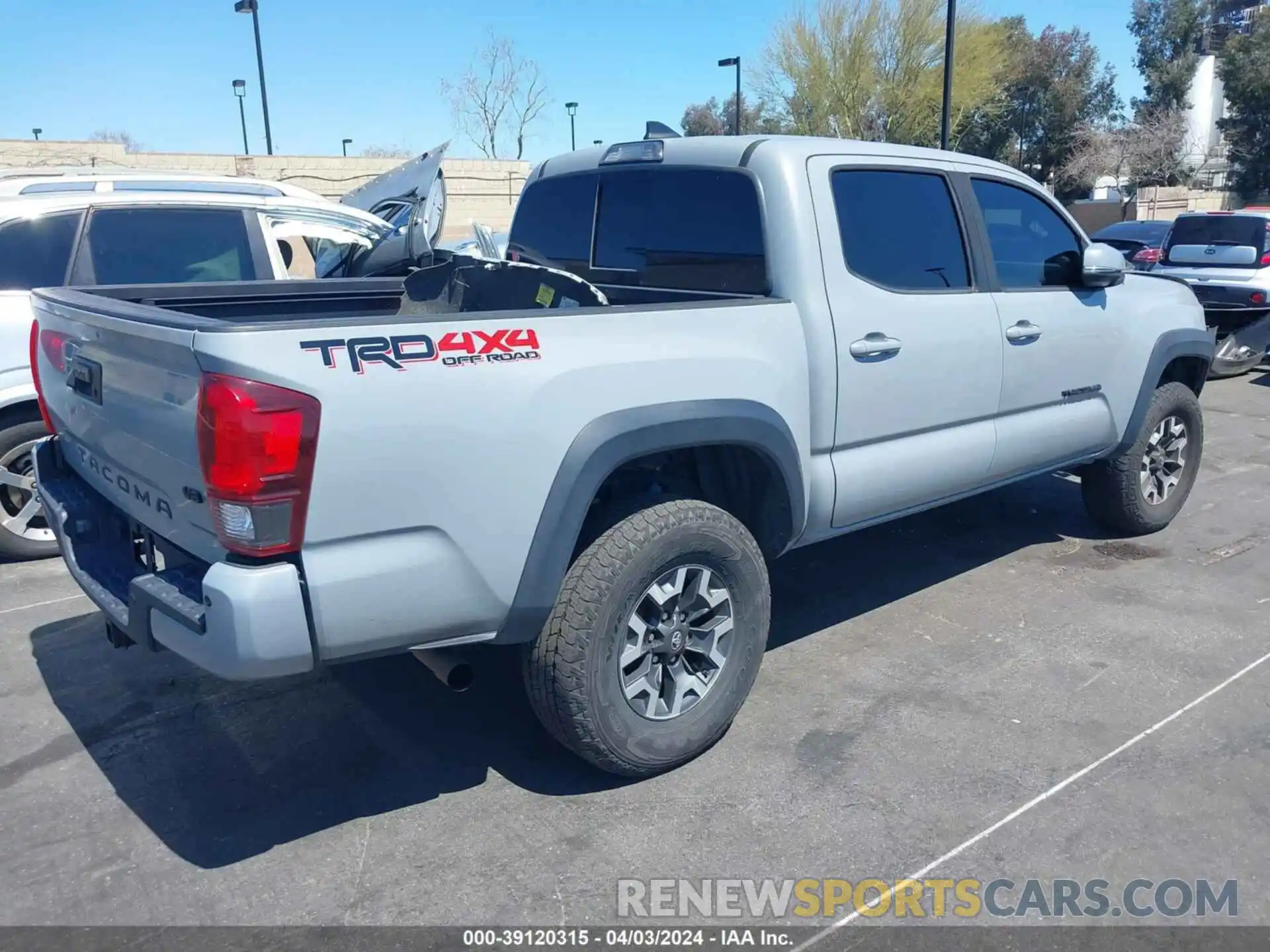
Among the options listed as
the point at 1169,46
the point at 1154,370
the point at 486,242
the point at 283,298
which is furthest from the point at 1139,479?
the point at 1169,46

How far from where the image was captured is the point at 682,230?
4.04 m

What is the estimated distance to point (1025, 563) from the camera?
5395 millimetres

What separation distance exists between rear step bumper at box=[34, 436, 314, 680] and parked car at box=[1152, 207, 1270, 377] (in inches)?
382

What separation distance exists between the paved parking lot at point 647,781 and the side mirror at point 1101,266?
1471mm

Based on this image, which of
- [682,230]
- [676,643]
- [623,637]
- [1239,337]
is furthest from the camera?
[1239,337]

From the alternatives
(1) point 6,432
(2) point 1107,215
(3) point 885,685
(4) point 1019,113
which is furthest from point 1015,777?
(4) point 1019,113

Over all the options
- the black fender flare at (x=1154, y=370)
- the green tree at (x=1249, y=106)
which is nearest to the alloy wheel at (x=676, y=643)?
the black fender flare at (x=1154, y=370)

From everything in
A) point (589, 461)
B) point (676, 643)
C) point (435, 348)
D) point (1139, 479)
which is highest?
point (435, 348)

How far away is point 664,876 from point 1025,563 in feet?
10.7

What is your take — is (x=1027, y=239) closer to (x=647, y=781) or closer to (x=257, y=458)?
(x=647, y=781)

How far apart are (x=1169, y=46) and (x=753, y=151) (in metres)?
52.3

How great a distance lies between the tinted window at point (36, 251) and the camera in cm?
521

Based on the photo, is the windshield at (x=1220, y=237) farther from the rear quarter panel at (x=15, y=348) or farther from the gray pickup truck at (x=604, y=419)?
the rear quarter panel at (x=15, y=348)

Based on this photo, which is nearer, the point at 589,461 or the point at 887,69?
the point at 589,461
